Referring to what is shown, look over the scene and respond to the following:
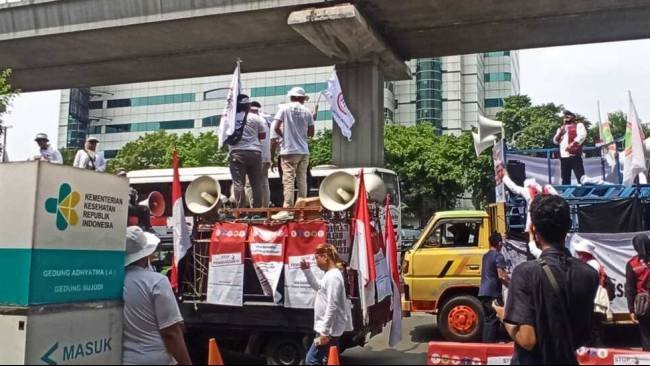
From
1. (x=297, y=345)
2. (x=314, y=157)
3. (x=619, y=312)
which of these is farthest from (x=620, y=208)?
(x=314, y=157)

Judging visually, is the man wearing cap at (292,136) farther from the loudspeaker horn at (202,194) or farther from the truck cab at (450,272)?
the truck cab at (450,272)

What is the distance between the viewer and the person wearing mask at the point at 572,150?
1131 cm

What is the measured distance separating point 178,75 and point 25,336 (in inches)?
811

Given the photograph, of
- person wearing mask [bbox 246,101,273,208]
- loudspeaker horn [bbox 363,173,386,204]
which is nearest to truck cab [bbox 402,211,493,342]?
loudspeaker horn [bbox 363,173,386,204]

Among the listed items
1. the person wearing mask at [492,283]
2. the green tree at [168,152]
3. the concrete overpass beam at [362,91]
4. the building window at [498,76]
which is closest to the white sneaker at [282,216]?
the person wearing mask at [492,283]

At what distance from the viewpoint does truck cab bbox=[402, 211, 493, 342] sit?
9.97m

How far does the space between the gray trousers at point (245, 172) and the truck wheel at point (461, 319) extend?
144 inches

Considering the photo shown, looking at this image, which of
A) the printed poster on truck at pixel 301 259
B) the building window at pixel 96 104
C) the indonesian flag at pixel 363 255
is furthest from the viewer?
the building window at pixel 96 104

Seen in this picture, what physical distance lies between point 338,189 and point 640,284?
3.62 metres

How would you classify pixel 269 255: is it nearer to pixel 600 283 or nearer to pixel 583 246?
pixel 600 283

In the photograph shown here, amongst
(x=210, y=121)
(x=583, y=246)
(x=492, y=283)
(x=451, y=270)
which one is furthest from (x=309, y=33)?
(x=210, y=121)

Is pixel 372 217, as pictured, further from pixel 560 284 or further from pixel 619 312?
pixel 560 284

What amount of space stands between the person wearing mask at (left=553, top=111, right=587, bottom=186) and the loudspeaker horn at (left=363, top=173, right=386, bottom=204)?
4.32 m

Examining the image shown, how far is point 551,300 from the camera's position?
9.52 ft
